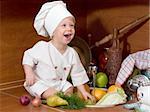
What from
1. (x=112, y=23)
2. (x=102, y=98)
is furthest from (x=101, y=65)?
(x=102, y=98)

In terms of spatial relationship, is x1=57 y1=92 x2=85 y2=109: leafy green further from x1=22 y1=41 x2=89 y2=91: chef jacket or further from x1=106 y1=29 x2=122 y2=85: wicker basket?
x1=106 y1=29 x2=122 y2=85: wicker basket

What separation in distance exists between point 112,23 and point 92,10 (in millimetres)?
118

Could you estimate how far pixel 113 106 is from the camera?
39.6 inches

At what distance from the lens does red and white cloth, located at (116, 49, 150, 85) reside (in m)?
1.17

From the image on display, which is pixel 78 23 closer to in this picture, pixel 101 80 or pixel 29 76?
pixel 101 80

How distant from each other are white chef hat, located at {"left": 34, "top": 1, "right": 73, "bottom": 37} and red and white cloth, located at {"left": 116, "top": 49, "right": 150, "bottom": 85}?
0.28 m

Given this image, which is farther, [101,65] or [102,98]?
[101,65]

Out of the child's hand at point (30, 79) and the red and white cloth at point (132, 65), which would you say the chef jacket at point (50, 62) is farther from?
the red and white cloth at point (132, 65)

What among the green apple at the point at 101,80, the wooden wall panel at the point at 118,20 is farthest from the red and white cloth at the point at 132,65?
the wooden wall panel at the point at 118,20

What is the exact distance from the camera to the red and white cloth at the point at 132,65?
1175 millimetres

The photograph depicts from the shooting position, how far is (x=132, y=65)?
3.86 feet

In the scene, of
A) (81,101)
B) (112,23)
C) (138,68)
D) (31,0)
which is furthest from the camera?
(112,23)

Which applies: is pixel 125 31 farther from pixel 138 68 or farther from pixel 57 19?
pixel 57 19

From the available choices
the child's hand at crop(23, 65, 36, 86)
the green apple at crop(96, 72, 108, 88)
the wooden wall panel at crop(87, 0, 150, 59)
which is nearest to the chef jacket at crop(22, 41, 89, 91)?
the child's hand at crop(23, 65, 36, 86)
